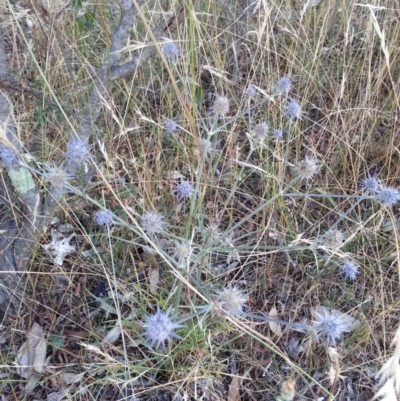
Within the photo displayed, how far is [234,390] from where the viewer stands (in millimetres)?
1273

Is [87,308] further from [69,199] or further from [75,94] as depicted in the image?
[75,94]

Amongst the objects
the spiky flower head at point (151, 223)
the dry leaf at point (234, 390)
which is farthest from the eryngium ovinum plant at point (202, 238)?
the dry leaf at point (234, 390)

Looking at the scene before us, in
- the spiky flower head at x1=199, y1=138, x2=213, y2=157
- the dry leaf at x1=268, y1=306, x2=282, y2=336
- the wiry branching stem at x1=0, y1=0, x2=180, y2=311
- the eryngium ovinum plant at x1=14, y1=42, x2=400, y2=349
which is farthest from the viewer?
the dry leaf at x1=268, y1=306, x2=282, y2=336

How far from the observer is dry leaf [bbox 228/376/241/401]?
1.27 meters

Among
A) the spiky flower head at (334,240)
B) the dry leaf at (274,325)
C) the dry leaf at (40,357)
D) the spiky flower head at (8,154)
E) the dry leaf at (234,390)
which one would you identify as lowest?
the dry leaf at (234,390)

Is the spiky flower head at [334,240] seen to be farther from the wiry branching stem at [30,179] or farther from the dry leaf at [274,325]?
the wiry branching stem at [30,179]

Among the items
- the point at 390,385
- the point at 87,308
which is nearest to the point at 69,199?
the point at 87,308

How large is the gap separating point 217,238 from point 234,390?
0.41 metres

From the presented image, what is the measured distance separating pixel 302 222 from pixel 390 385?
2.86 ft

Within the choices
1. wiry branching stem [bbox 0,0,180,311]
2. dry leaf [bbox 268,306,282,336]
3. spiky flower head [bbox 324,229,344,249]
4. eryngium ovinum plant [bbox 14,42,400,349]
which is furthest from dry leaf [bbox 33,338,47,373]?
spiky flower head [bbox 324,229,344,249]

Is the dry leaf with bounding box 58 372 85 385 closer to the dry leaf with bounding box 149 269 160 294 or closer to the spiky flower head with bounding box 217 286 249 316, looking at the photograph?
the dry leaf with bounding box 149 269 160 294

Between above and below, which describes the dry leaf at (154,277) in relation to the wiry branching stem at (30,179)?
below

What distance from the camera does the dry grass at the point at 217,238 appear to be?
125 cm

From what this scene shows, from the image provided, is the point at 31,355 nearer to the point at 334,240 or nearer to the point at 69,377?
the point at 69,377
